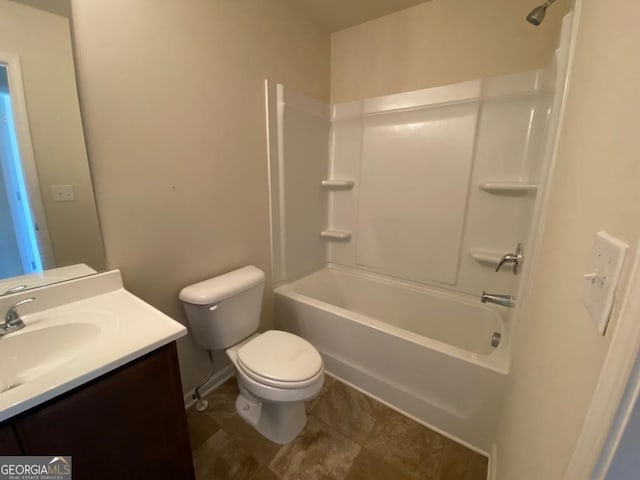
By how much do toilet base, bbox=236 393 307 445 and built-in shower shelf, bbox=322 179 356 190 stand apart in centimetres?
153

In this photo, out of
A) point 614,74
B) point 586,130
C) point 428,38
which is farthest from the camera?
point 428,38

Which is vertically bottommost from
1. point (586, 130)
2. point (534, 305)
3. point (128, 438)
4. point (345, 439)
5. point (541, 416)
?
point (345, 439)

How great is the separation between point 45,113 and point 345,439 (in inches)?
73.0

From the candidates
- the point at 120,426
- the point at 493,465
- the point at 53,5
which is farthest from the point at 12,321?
the point at 493,465

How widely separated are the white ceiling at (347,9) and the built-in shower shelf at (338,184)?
3.61ft

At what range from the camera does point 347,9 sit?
1.76 meters

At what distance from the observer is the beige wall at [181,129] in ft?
3.50

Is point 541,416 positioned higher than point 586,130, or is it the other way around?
point 586,130

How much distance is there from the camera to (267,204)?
70.5 inches

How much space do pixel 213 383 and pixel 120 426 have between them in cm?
98

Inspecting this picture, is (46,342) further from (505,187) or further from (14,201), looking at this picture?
(505,187)

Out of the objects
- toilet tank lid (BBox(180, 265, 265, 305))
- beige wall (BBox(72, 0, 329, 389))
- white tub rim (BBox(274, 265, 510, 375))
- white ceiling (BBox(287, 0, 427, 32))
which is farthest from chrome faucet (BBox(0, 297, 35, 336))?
white ceiling (BBox(287, 0, 427, 32))

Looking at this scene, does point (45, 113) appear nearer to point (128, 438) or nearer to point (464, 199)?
point (128, 438)

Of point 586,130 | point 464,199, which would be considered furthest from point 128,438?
point 464,199
